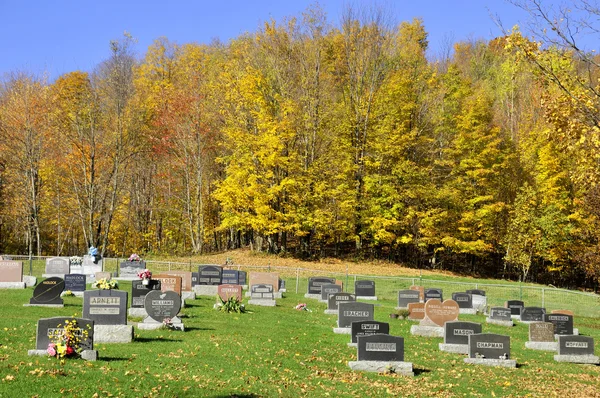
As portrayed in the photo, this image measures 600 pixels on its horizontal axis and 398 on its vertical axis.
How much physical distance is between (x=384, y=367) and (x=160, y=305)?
646 cm

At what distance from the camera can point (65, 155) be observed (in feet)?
156

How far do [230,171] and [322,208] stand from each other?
23.6ft

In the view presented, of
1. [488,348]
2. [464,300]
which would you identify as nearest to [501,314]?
[464,300]

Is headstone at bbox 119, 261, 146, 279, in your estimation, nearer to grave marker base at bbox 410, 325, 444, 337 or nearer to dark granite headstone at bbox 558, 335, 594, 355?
grave marker base at bbox 410, 325, 444, 337

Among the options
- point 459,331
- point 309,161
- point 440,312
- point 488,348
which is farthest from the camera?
point 309,161

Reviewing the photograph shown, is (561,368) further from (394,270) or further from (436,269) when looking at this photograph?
(436,269)

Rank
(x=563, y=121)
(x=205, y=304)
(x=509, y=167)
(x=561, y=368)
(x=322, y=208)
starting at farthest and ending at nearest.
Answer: (x=509, y=167) < (x=322, y=208) < (x=205, y=304) < (x=561, y=368) < (x=563, y=121)

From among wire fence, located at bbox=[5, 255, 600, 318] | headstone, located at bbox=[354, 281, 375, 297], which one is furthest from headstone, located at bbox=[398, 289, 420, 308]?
wire fence, located at bbox=[5, 255, 600, 318]

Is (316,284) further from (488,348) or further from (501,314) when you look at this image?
(488,348)

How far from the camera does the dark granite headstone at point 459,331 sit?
18.0 metres

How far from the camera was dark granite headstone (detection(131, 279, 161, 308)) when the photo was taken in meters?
20.5

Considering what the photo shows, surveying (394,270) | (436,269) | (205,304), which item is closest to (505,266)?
(436,269)

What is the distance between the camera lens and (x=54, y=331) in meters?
12.3

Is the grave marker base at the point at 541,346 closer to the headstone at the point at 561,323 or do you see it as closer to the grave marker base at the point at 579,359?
the grave marker base at the point at 579,359
